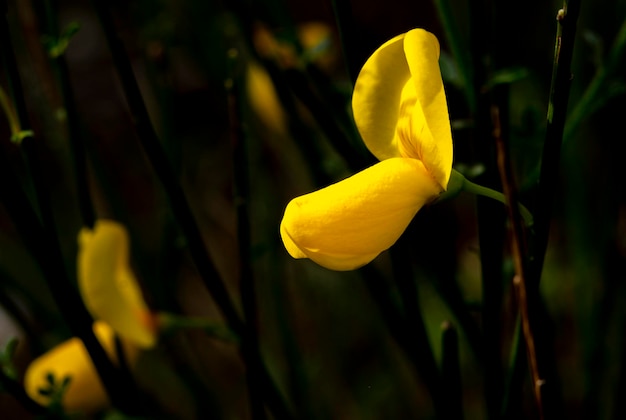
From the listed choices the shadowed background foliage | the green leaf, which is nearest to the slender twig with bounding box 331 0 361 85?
the shadowed background foliage

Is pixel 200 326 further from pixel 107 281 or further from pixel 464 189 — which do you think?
pixel 464 189

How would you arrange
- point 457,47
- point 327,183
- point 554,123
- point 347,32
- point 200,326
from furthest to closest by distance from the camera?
1. point 327,183
2. point 200,326
3. point 457,47
4. point 347,32
5. point 554,123

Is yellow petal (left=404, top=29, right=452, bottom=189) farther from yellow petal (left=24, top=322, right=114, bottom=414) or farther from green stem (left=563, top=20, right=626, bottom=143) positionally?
yellow petal (left=24, top=322, right=114, bottom=414)

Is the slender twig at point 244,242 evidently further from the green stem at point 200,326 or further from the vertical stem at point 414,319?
the vertical stem at point 414,319

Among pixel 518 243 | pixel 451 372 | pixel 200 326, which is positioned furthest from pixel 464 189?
pixel 200 326

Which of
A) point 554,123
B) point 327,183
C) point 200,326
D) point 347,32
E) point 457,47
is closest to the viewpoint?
point 554,123

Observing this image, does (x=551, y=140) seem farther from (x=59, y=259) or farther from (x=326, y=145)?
(x=326, y=145)

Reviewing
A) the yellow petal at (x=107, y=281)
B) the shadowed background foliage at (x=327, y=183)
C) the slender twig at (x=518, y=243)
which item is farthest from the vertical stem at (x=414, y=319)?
the yellow petal at (x=107, y=281)
